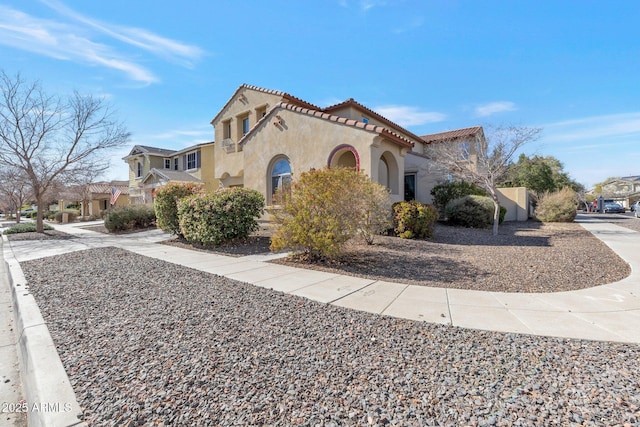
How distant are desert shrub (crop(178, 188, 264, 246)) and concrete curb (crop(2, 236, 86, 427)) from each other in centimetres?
604

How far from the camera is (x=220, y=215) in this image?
34.3 ft

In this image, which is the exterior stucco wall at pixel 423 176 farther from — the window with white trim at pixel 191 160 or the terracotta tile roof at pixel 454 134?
the window with white trim at pixel 191 160

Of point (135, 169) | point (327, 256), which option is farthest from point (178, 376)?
point (135, 169)

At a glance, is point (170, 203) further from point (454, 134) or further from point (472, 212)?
point (454, 134)

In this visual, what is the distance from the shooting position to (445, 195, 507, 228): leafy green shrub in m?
16.2

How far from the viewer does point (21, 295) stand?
554cm

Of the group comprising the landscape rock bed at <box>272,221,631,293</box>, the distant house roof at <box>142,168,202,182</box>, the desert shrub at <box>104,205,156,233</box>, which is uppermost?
the distant house roof at <box>142,168,202,182</box>

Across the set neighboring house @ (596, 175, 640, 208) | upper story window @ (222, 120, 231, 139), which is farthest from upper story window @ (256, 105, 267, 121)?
neighboring house @ (596, 175, 640, 208)

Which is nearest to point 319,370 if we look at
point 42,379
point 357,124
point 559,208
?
point 42,379

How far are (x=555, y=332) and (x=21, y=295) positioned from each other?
348 inches

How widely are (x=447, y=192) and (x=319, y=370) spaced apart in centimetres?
1777

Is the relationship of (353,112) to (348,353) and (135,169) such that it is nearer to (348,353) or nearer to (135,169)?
(348,353)

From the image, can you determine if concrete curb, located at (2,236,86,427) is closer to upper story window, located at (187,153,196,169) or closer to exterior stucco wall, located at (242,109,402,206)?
exterior stucco wall, located at (242,109,402,206)

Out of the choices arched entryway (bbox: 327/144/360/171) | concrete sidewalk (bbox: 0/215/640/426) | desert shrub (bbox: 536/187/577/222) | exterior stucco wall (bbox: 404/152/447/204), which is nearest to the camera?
concrete sidewalk (bbox: 0/215/640/426)
